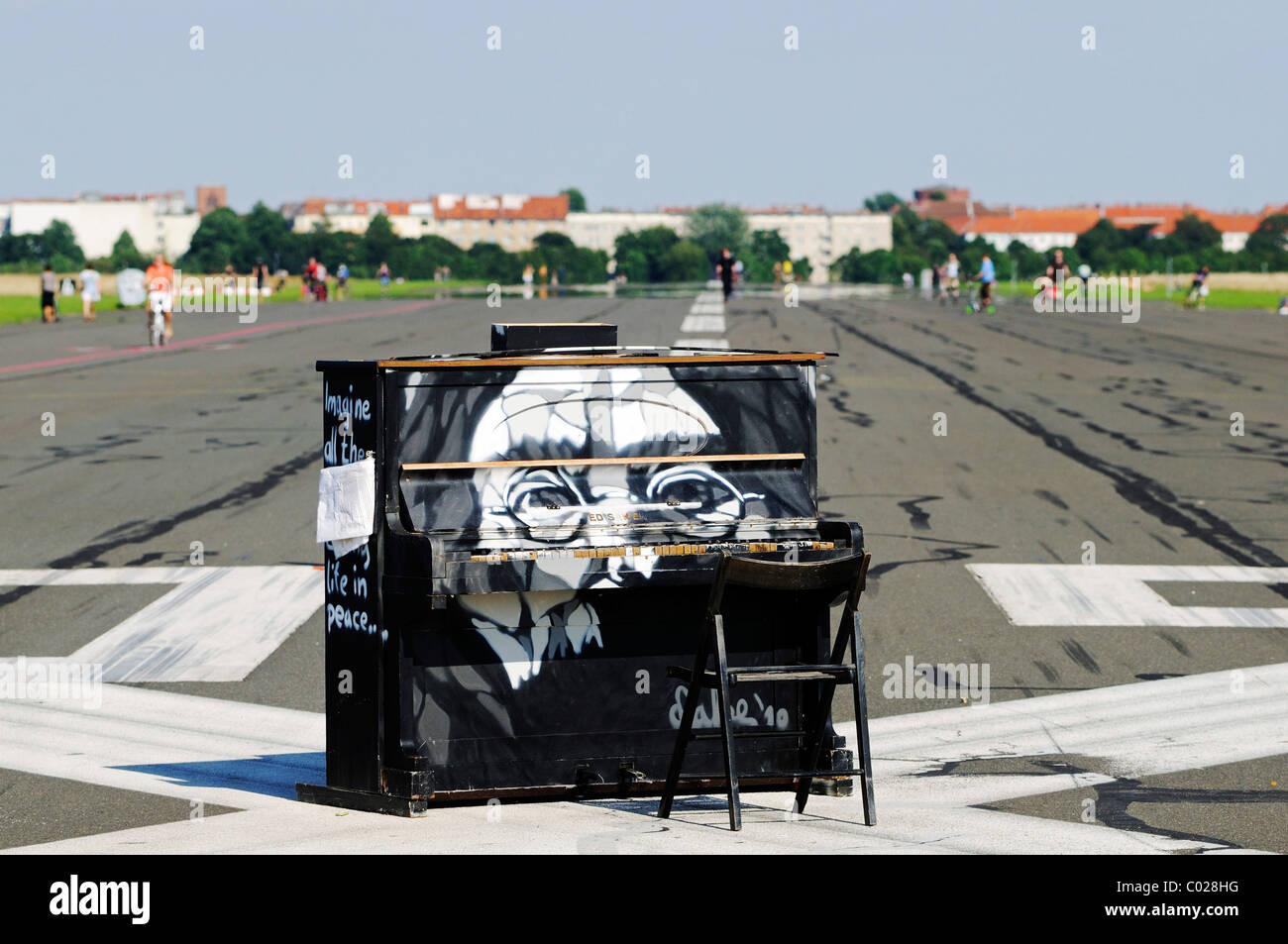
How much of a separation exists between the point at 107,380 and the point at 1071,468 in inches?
718

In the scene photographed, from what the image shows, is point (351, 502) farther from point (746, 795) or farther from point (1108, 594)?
point (1108, 594)

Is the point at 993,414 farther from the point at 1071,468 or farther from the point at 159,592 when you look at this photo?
the point at 159,592

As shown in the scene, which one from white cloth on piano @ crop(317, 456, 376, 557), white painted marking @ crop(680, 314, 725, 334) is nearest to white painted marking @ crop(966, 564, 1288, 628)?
white cloth on piano @ crop(317, 456, 376, 557)

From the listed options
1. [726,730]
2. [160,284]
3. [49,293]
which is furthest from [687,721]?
[49,293]

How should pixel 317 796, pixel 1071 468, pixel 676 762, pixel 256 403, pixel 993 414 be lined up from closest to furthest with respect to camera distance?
pixel 676 762, pixel 317 796, pixel 1071 468, pixel 993 414, pixel 256 403

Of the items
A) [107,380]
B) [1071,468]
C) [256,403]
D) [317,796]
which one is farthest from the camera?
[107,380]

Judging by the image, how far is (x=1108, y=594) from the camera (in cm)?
1181

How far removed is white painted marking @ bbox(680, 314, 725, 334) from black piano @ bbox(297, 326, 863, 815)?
3490 cm

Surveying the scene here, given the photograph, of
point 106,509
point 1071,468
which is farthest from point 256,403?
point 1071,468

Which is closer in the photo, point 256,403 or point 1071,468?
point 1071,468

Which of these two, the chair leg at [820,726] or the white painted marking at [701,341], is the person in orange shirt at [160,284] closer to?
the white painted marking at [701,341]

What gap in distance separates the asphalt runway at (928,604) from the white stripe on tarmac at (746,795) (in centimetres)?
2

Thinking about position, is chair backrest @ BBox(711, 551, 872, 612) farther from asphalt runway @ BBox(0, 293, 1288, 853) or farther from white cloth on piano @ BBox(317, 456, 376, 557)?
white cloth on piano @ BBox(317, 456, 376, 557)
